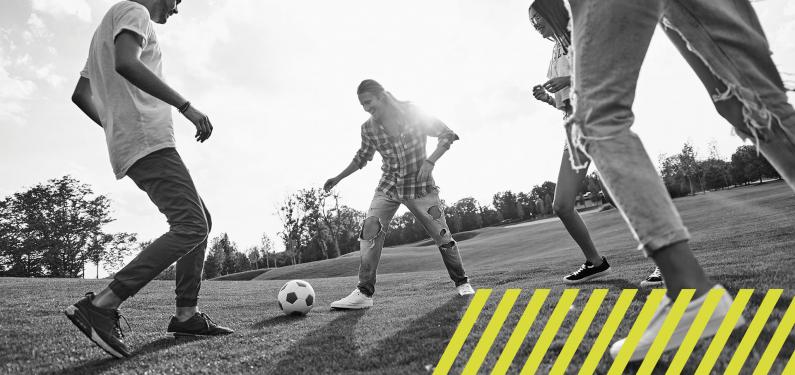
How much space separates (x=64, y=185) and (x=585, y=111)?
61802mm

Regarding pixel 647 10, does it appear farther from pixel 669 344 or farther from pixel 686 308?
pixel 669 344

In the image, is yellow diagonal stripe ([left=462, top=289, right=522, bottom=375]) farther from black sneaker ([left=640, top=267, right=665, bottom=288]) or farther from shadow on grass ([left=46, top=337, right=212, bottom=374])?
shadow on grass ([left=46, top=337, right=212, bottom=374])

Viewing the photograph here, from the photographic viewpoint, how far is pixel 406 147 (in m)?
5.98

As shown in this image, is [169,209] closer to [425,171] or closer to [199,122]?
[199,122]

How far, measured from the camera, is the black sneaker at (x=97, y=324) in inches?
107

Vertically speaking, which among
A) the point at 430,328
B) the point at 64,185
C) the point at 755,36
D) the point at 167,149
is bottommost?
the point at 430,328

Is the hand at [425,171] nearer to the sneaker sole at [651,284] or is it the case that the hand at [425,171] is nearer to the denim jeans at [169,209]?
the sneaker sole at [651,284]

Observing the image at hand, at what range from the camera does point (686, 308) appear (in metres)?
1.53

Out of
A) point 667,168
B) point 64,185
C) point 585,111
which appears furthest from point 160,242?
point 667,168

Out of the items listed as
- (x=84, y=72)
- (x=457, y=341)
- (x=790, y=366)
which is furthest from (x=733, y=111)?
(x=84, y=72)

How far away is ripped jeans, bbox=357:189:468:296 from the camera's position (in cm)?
550

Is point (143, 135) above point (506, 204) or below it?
below

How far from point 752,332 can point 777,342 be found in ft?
0.49

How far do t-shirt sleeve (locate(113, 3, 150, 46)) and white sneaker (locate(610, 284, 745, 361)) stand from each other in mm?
3624
